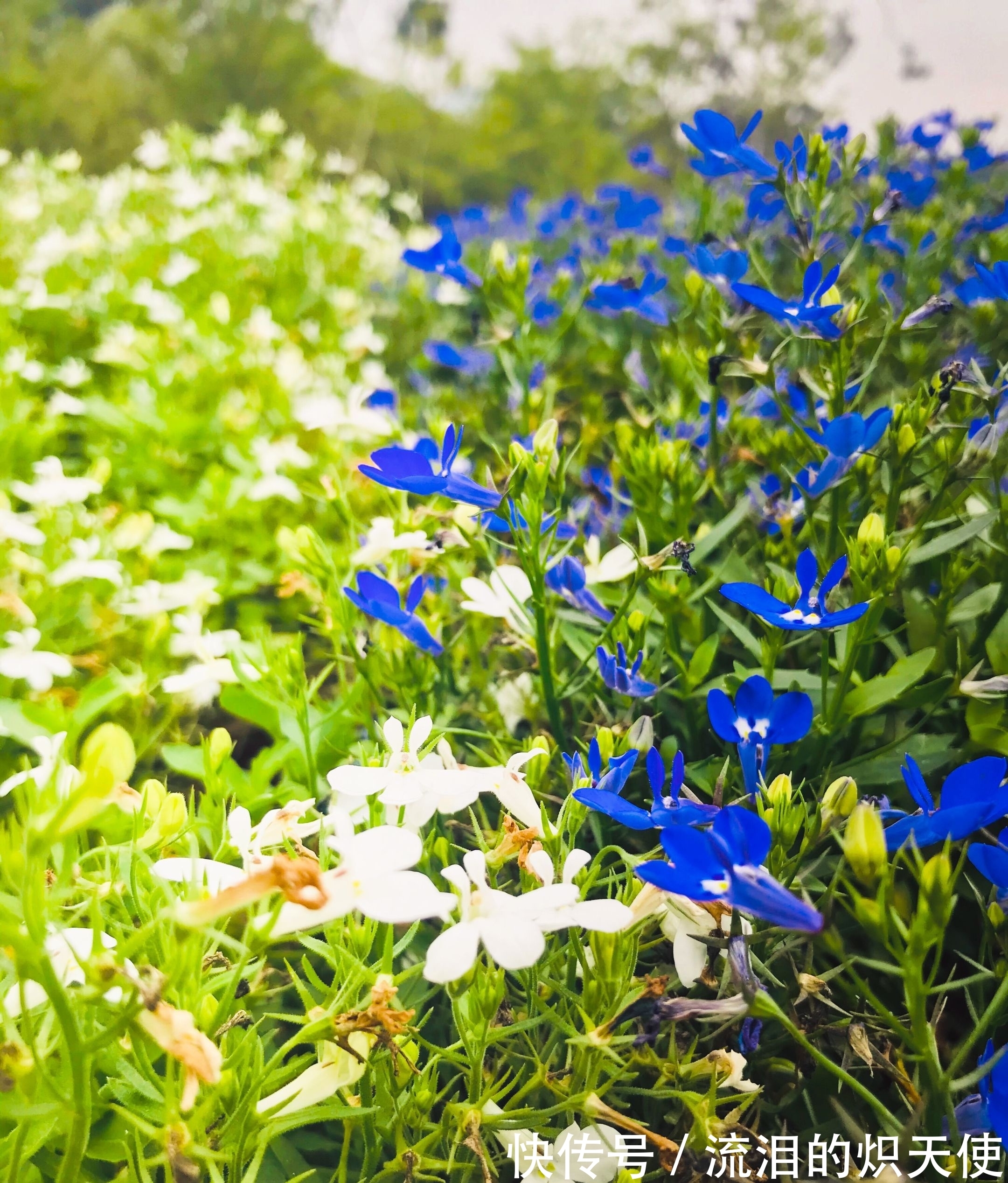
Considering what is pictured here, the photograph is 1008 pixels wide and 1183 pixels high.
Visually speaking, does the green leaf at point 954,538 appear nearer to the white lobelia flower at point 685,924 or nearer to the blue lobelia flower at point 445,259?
the white lobelia flower at point 685,924

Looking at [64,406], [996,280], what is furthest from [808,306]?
[64,406]

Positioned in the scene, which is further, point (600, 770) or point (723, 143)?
point (723, 143)

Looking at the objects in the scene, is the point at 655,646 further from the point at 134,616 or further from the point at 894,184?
the point at 894,184

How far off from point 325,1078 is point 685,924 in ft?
1.01

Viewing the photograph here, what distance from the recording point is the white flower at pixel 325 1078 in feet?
2.10

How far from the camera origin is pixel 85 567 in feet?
4.48

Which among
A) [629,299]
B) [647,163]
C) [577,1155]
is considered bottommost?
[577,1155]

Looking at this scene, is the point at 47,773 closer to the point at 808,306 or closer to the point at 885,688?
the point at 885,688

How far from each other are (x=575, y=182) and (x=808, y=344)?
1702 cm

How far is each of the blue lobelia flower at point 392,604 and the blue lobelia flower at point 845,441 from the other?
1.59 feet

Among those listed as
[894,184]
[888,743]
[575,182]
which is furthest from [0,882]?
[575,182]

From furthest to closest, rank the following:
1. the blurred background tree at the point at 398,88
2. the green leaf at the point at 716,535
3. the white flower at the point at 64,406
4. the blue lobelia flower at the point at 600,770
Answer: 1. the blurred background tree at the point at 398,88
2. the white flower at the point at 64,406
3. the green leaf at the point at 716,535
4. the blue lobelia flower at the point at 600,770

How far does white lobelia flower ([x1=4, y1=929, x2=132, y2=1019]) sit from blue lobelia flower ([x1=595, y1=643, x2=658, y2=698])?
1.73ft

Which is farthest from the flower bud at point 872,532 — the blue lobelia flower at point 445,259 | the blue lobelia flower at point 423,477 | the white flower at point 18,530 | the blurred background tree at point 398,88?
the blurred background tree at point 398,88
